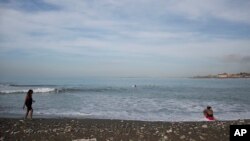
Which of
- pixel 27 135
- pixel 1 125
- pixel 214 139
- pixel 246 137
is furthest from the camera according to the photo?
pixel 1 125

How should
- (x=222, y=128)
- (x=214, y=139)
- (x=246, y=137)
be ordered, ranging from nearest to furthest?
(x=246, y=137)
(x=214, y=139)
(x=222, y=128)

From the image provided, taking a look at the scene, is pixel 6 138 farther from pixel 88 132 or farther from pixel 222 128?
pixel 222 128

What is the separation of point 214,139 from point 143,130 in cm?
330

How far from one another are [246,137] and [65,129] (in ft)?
26.4

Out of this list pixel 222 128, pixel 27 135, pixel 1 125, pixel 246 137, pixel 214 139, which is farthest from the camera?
pixel 1 125

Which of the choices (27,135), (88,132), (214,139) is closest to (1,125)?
(27,135)

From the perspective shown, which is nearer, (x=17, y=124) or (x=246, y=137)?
(x=246, y=137)

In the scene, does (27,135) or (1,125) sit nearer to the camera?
(27,135)

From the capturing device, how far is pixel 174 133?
42.6ft

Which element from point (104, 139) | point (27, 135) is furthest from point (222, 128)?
point (27, 135)

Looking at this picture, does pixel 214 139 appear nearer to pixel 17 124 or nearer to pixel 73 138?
pixel 73 138

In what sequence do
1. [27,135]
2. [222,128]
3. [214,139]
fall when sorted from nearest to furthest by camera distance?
[214,139], [27,135], [222,128]

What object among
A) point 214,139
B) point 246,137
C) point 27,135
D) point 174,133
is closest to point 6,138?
point 27,135

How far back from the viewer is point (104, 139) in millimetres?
12352
